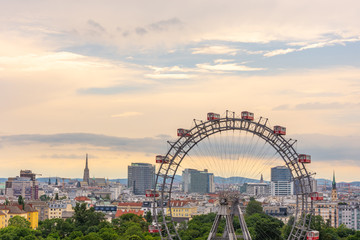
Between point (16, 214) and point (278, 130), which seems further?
point (16, 214)

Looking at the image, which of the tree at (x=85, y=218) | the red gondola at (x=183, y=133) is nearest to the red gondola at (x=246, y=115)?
the red gondola at (x=183, y=133)

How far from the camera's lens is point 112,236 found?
127 metres

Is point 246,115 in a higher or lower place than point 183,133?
higher

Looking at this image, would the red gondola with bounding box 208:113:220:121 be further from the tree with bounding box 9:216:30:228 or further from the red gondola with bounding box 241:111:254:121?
the tree with bounding box 9:216:30:228

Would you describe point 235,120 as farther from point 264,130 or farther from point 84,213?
point 84,213

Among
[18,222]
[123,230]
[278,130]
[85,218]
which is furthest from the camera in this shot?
[18,222]

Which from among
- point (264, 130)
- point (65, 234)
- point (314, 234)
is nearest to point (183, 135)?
point (264, 130)

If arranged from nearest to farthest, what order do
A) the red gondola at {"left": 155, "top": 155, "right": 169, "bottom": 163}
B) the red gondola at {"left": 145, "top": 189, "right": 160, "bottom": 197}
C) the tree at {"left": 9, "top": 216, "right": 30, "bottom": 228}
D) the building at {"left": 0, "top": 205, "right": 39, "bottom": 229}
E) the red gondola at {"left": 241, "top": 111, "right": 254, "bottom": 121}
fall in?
1. the red gondola at {"left": 241, "top": 111, "right": 254, "bottom": 121}
2. the red gondola at {"left": 155, "top": 155, "right": 169, "bottom": 163}
3. the red gondola at {"left": 145, "top": 189, "right": 160, "bottom": 197}
4. the tree at {"left": 9, "top": 216, "right": 30, "bottom": 228}
5. the building at {"left": 0, "top": 205, "right": 39, "bottom": 229}

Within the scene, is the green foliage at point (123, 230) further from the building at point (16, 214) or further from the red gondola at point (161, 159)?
the red gondola at point (161, 159)

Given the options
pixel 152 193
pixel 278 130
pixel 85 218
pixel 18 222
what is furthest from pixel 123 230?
pixel 278 130

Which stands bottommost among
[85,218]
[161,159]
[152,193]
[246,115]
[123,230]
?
[123,230]

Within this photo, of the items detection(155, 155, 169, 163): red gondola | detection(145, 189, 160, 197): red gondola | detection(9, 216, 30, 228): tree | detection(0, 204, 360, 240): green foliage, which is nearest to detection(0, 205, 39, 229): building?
detection(9, 216, 30, 228): tree

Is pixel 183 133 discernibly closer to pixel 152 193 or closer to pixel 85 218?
pixel 152 193

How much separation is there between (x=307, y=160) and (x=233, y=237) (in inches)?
442
